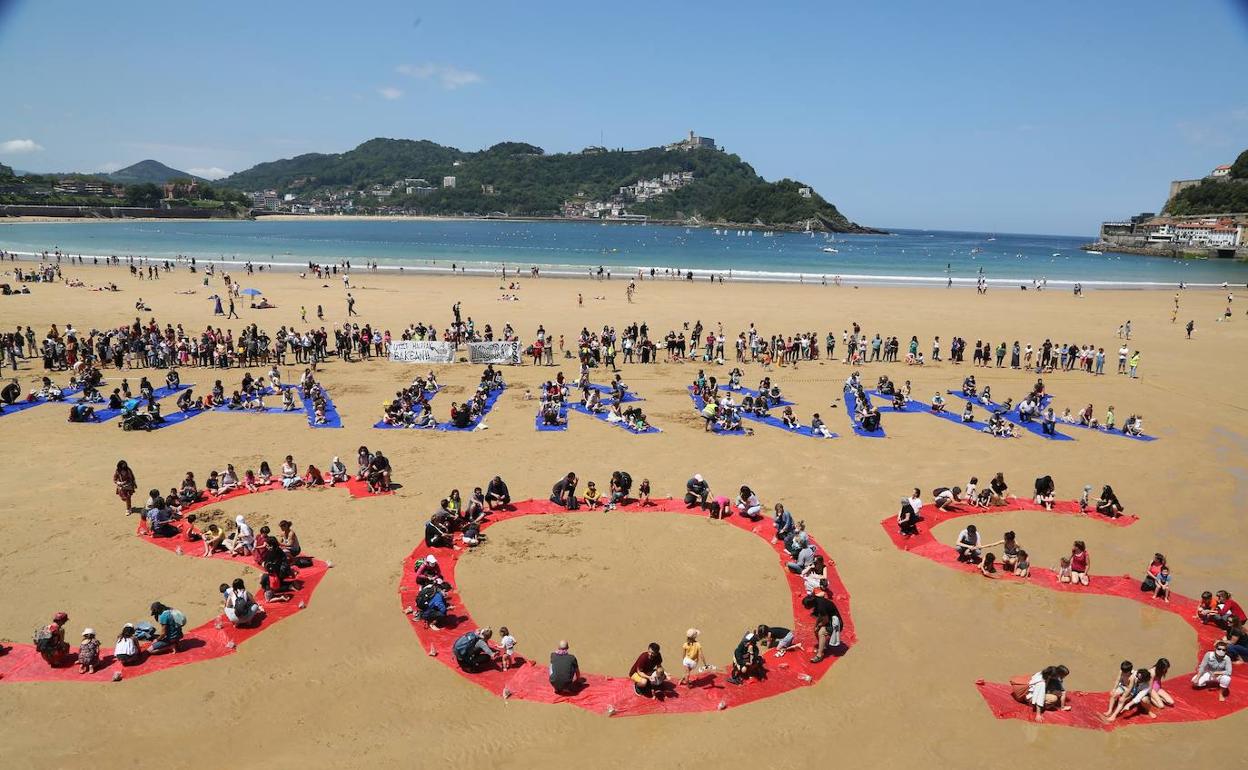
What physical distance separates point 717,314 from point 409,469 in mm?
26906

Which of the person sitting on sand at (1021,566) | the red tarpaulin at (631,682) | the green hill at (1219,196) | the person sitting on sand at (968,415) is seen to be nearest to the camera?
the red tarpaulin at (631,682)

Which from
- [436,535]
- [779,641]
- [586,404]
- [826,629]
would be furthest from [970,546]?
[586,404]

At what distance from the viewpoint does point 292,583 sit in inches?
449

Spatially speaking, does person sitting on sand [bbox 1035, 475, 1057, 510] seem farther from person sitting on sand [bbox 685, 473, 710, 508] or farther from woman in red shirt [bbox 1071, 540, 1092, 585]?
person sitting on sand [bbox 685, 473, 710, 508]

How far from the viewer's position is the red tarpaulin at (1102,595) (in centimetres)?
880

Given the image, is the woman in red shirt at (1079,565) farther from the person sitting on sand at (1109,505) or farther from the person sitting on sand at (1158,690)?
the person sitting on sand at (1109,505)

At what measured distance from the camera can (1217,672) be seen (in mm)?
9234

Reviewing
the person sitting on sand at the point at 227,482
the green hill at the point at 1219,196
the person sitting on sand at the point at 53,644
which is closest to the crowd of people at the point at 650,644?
the person sitting on sand at the point at 53,644

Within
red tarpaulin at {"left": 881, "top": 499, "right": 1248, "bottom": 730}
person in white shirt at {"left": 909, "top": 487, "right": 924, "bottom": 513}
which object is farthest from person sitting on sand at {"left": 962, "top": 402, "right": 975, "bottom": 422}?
person in white shirt at {"left": 909, "top": 487, "right": 924, "bottom": 513}

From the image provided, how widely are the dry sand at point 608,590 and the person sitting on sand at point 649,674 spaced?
510mm

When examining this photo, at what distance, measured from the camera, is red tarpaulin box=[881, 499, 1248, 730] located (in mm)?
8797

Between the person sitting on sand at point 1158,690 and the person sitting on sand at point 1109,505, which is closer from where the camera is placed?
the person sitting on sand at point 1158,690

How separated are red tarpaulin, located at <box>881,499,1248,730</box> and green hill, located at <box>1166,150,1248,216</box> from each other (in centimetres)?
17557

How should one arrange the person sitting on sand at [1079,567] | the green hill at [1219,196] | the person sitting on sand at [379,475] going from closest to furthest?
the person sitting on sand at [1079,567]
the person sitting on sand at [379,475]
the green hill at [1219,196]
